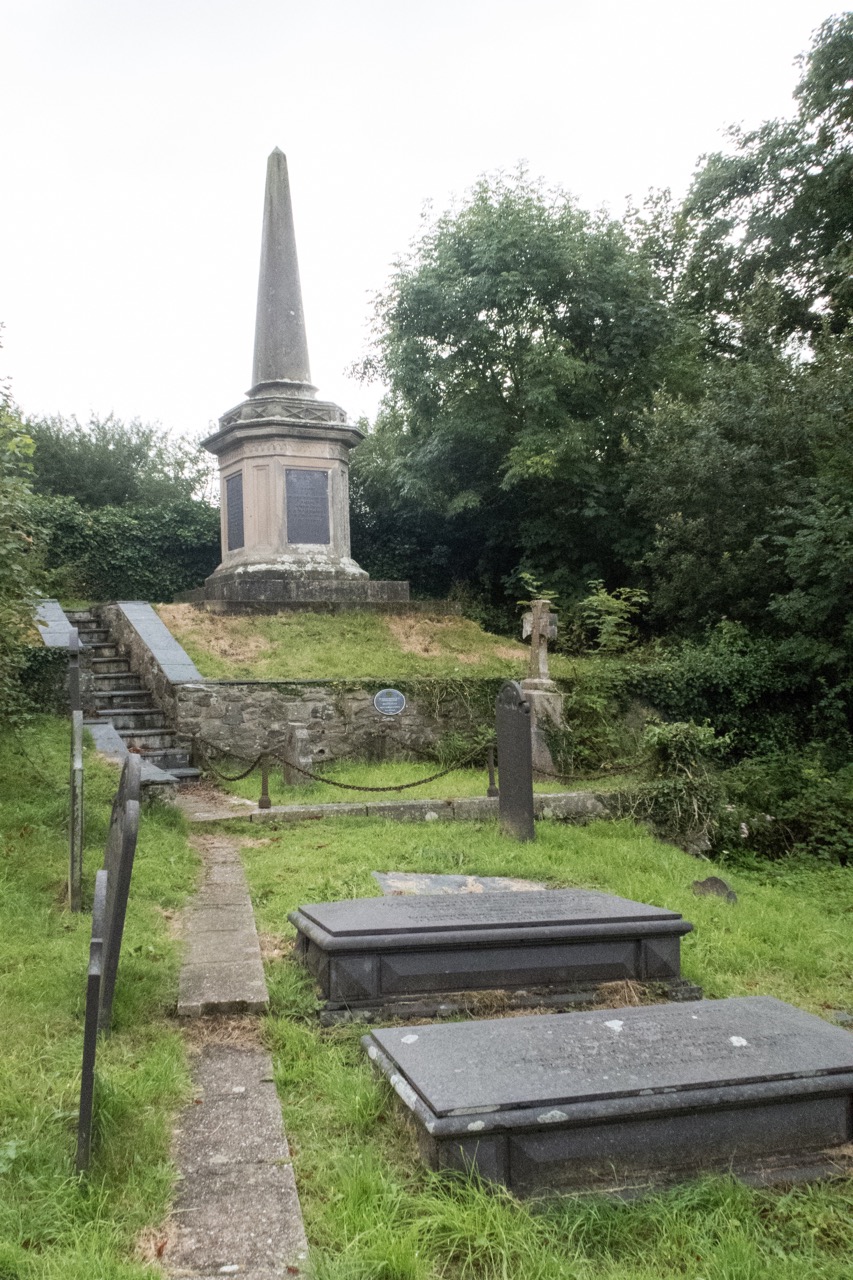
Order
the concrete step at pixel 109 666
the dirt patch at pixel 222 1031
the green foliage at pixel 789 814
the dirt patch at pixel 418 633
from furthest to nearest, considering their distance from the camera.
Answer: the dirt patch at pixel 418 633 → the concrete step at pixel 109 666 → the green foliage at pixel 789 814 → the dirt patch at pixel 222 1031

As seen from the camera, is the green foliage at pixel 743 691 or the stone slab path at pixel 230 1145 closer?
the stone slab path at pixel 230 1145

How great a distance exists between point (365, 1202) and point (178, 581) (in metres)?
21.1

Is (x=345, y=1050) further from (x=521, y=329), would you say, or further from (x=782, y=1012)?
(x=521, y=329)

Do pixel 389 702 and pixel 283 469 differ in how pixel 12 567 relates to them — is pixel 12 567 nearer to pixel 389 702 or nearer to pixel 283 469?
pixel 389 702

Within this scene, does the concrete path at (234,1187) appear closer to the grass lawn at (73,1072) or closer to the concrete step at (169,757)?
the grass lawn at (73,1072)

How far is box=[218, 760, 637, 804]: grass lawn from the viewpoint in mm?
10844

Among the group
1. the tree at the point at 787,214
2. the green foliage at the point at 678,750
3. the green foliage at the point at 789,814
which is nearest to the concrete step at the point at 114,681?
the green foliage at the point at 678,750

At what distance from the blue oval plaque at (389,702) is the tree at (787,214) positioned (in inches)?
482

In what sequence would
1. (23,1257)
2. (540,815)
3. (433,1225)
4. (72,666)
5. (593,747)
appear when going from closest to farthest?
(23,1257), (433,1225), (72,666), (540,815), (593,747)

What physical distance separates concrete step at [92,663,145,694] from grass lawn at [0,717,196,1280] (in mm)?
6943

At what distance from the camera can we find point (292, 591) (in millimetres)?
16797

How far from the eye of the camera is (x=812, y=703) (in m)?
16.5

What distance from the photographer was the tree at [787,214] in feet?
62.1

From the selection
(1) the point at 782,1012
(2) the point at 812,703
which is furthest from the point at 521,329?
(1) the point at 782,1012
